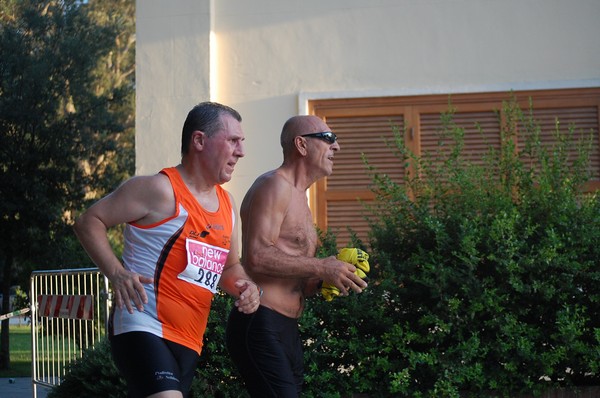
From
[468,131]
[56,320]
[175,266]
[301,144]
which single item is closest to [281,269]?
[175,266]

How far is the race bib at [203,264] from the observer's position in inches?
165

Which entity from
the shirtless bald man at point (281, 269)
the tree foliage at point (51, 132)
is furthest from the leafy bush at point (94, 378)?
the tree foliage at point (51, 132)

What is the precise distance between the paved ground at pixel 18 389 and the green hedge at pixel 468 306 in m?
4.62

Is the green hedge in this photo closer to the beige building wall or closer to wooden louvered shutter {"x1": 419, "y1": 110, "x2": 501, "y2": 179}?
wooden louvered shutter {"x1": 419, "y1": 110, "x2": 501, "y2": 179}

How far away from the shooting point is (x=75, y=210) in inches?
635

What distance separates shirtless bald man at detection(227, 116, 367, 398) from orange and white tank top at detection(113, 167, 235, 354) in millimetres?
446

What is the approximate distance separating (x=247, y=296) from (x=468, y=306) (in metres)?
2.57

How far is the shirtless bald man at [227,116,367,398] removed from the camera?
461 centimetres

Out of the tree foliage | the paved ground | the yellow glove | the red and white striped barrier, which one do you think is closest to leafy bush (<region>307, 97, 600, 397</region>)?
the yellow glove

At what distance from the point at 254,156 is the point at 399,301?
3197 mm

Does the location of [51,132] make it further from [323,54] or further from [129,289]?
[129,289]

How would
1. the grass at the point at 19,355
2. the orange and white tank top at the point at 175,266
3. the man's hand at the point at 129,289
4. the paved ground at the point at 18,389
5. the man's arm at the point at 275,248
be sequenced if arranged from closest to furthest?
the man's hand at the point at 129,289, the orange and white tank top at the point at 175,266, the man's arm at the point at 275,248, the paved ground at the point at 18,389, the grass at the point at 19,355

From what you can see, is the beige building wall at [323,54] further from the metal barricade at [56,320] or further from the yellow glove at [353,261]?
the yellow glove at [353,261]

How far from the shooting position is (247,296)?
4.32 metres
